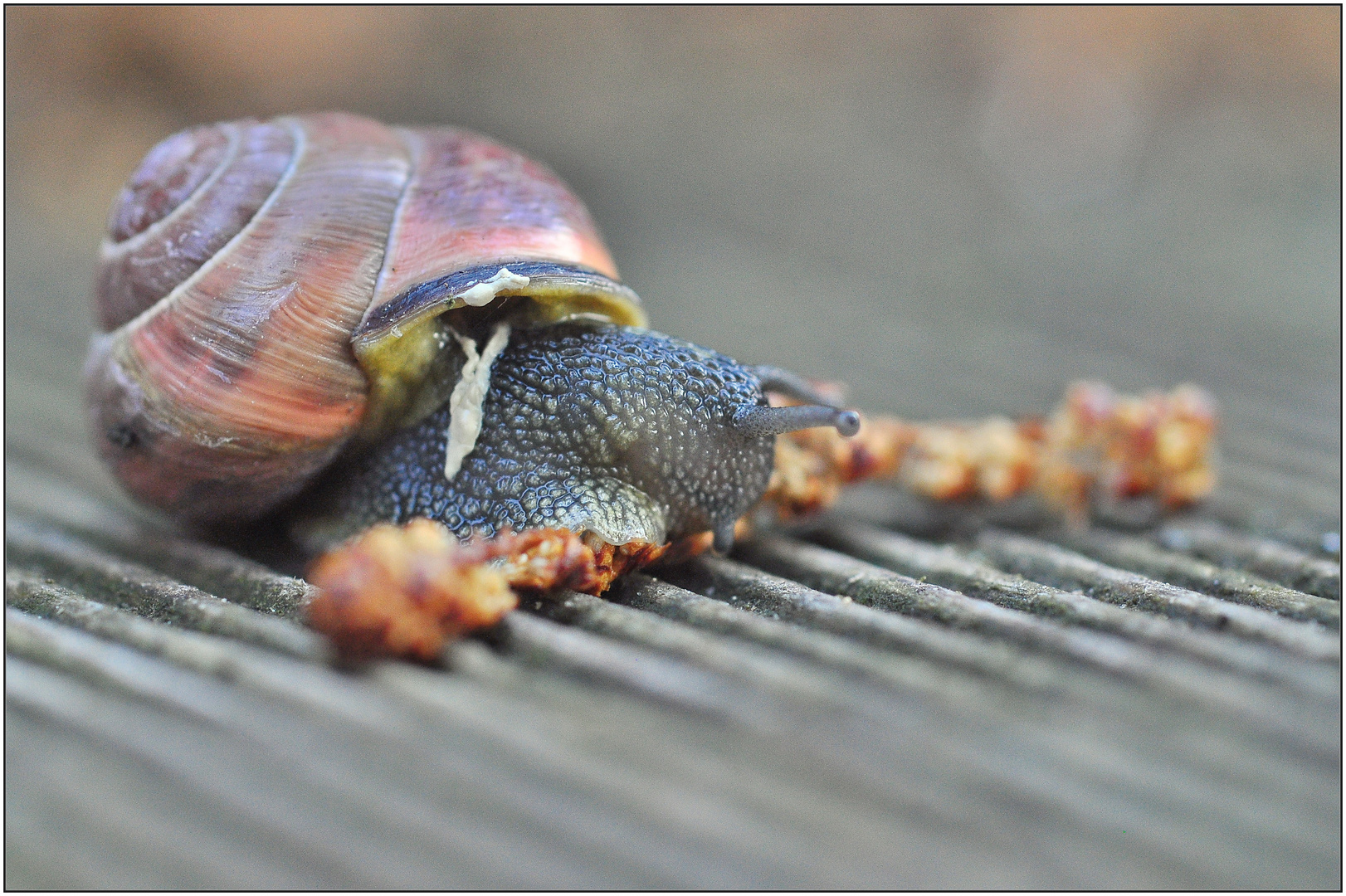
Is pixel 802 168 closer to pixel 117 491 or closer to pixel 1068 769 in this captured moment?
pixel 117 491

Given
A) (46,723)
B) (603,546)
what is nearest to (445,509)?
(603,546)

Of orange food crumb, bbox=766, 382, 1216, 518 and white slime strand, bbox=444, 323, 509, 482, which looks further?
orange food crumb, bbox=766, 382, 1216, 518

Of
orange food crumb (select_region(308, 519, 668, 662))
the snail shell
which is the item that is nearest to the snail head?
the snail shell

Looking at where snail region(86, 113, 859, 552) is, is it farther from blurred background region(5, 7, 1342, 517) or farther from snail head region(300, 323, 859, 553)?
blurred background region(5, 7, 1342, 517)

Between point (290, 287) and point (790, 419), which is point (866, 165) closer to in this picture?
point (790, 419)

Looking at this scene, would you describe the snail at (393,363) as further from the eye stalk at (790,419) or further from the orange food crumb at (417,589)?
the orange food crumb at (417,589)

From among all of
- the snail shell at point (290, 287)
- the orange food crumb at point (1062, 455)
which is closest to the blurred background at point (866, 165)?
the orange food crumb at point (1062, 455)

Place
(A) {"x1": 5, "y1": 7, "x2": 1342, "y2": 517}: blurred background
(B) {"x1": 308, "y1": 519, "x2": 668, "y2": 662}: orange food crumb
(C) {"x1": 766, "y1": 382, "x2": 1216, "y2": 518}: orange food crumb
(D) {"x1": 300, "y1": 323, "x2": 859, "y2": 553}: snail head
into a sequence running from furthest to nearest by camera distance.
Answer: (A) {"x1": 5, "y1": 7, "x2": 1342, "y2": 517}: blurred background, (C) {"x1": 766, "y1": 382, "x2": 1216, "y2": 518}: orange food crumb, (D) {"x1": 300, "y1": 323, "x2": 859, "y2": 553}: snail head, (B) {"x1": 308, "y1": 519, "x2": 668, "y2": 662}: orange food crumb
